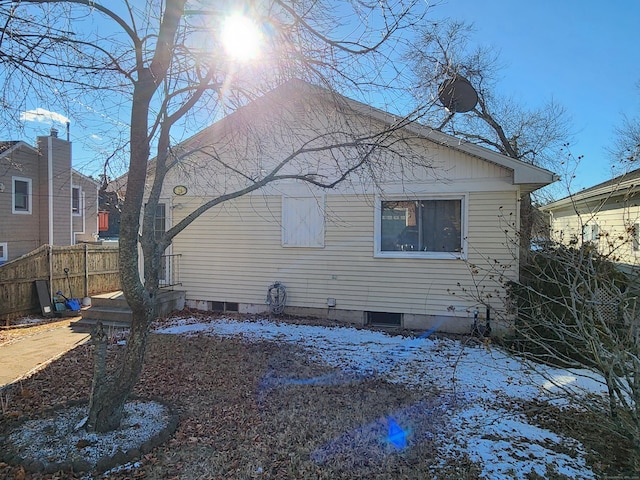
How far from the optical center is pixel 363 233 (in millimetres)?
8344

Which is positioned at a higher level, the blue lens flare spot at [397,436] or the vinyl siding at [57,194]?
the vinyl siding at [57,194]

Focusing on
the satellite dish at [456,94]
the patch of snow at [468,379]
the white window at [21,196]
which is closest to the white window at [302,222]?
the patch of snow at [468,379]

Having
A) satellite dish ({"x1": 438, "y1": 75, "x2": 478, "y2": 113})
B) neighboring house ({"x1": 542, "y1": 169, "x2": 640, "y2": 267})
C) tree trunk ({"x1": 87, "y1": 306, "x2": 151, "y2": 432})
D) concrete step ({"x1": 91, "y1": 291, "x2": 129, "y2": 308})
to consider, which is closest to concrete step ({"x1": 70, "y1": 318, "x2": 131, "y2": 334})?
concrete step ({"x1": 91, "y1": 291, "x2": 129, "y2": 308})

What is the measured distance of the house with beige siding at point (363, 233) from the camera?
751cm

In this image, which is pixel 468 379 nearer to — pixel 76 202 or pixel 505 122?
pixel 505 122

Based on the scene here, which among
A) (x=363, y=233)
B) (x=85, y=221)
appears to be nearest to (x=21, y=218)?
(x=85, y=221)

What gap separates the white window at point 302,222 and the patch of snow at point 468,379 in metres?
1.83

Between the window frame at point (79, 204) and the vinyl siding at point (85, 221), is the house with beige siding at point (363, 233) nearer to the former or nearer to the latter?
the window frame at point (79, 204)

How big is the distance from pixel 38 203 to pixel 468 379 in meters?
17.6

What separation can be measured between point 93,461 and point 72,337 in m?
5.33

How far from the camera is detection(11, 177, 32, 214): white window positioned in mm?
14992

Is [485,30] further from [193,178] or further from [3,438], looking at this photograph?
[3,438]

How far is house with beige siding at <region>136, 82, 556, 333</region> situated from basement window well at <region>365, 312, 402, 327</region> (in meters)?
0.02

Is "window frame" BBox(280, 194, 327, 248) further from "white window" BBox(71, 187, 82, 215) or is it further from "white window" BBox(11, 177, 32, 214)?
"white window" BBox(71, 187, 82, 215)
